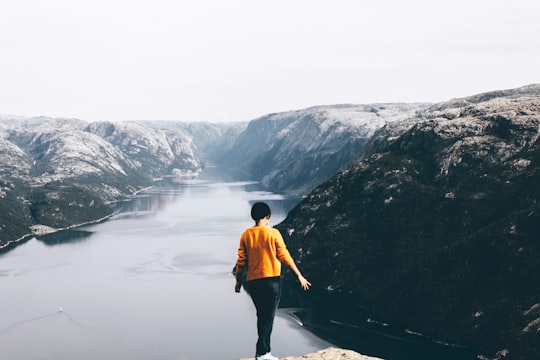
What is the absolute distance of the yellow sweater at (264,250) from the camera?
21.7 meters

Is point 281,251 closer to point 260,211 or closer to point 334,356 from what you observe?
point 260,211

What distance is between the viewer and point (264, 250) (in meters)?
21.8

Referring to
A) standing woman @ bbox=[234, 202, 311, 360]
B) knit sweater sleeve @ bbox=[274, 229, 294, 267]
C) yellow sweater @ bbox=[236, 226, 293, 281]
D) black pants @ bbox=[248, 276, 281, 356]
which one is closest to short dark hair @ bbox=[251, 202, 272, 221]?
standing woman @ bbox=[234, 202, 311, 360]

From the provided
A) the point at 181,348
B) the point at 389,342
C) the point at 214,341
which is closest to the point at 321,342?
the point at 389,342

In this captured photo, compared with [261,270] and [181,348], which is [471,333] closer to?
[181,348]

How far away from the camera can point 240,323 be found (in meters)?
196

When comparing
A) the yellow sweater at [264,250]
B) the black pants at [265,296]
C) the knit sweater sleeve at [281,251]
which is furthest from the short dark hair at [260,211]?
the black pants at [265,296]

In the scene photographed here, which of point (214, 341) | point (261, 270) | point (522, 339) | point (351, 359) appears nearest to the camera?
point (261, 270)

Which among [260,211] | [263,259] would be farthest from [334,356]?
[260,211]

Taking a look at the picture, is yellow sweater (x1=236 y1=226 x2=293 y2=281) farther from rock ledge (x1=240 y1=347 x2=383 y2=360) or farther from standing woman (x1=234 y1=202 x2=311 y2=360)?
rock ledge (x1=240 y1=347 x2=383 y2=360)

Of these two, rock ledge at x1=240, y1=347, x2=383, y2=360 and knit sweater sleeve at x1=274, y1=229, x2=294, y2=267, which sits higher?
knit sweater sleeve at x1=274, y1=229, x2=294, y2=267

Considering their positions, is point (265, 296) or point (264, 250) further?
point (265, 296)

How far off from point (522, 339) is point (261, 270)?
166849 mm

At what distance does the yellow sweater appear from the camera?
21.7 metres
